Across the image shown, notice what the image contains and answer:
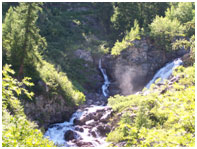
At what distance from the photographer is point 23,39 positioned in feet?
76.4

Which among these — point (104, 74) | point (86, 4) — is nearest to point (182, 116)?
point (104, 74)

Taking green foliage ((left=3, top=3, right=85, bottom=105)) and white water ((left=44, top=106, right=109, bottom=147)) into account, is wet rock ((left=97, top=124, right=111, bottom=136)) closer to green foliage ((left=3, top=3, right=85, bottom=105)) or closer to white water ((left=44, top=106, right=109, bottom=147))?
white water ((left=44, top=106, right=109, bottom=147))

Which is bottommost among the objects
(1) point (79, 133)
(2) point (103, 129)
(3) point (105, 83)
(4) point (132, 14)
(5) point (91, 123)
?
(1) point (79, 133)

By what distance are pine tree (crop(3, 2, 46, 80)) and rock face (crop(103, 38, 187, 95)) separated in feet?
54.8

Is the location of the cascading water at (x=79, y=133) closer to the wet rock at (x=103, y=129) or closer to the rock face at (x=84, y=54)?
the wet rock at (x=103, y=129)

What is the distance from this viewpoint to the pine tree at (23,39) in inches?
902

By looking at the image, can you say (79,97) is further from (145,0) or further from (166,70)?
(145,0)

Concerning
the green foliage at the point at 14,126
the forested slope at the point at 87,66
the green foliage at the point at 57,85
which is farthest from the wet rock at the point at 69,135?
the green foliage at the point at 14,126

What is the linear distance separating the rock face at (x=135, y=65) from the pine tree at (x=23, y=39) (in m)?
16.7

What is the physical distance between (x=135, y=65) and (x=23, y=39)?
20.8 meters

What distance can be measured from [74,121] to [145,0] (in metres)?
31.0

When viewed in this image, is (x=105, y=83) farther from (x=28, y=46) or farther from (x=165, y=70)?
(x=28, y=46)

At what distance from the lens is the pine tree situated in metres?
22.9

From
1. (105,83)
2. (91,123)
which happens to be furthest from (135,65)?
(91,123)
